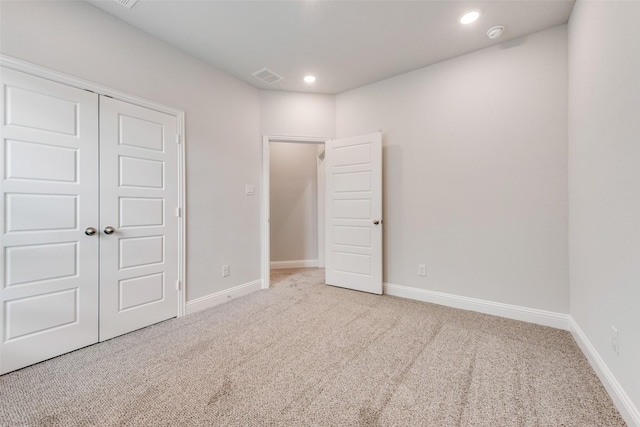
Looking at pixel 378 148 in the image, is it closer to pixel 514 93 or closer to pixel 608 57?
pixel 514 93

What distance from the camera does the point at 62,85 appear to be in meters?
Result: 1.94

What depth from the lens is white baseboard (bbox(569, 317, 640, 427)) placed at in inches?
49.4

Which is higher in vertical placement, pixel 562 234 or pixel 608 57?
pixel 608 57

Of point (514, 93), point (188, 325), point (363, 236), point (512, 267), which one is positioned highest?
point (514, 93)

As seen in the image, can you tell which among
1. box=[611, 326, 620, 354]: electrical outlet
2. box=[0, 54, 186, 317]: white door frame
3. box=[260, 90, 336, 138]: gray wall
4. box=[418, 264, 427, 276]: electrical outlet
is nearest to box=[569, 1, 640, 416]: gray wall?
box=[611, 326, 620, 354]: electrical outlet

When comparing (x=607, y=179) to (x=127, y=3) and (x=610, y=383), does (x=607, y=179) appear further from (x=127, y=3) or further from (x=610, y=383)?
(x=127, y=3)

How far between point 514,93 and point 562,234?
1.39 metres

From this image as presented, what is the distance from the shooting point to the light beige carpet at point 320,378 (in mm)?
1351

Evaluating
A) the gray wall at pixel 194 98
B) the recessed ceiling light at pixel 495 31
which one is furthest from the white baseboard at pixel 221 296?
the recessed ceiling light at pixel 495 31

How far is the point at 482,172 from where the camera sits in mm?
2701

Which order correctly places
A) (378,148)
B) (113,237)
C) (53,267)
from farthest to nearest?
(378,148) < (113,237) < (53,267)

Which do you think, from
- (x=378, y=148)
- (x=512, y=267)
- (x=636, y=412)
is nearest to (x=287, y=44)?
(x=378, y=148)

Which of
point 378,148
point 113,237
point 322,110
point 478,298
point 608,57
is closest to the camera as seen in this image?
point 608,57

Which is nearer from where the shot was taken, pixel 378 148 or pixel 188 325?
pixel 188 325
